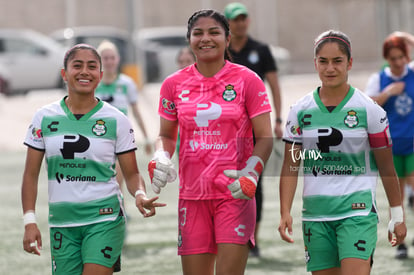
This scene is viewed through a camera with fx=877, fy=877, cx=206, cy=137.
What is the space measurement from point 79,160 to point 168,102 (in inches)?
26.1

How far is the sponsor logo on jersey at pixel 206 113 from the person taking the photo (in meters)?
5.28

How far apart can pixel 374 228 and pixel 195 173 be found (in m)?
1.13

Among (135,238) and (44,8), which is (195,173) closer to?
(135,238)

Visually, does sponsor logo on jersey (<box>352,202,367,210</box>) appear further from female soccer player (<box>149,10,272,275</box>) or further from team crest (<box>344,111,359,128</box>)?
female soccer player (<box>149,10,272,275</box>)

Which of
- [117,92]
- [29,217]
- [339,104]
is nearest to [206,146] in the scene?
[339,104]

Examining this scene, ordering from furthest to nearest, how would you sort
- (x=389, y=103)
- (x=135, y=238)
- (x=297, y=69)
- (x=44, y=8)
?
1. (x=44, y=8)
2. (x=297, y=69)
3. (x=135, y=238)
4. (x=389, y=103)

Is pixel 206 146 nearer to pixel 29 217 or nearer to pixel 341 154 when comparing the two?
pixel 341 154

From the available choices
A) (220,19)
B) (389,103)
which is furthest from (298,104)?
(389,103)

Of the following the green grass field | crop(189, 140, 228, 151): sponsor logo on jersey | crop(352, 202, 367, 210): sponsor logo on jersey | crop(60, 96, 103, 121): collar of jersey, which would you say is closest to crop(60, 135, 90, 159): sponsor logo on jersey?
crop(60, 96, 103, 121): collar of jersey

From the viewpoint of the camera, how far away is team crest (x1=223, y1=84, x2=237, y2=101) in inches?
209

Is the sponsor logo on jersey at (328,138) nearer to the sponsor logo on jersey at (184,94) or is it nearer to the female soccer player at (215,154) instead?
the female soccer player at (215,154)

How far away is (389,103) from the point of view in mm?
8523

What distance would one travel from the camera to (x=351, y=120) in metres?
5.25

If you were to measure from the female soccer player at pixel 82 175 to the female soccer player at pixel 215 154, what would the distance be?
28 cm
